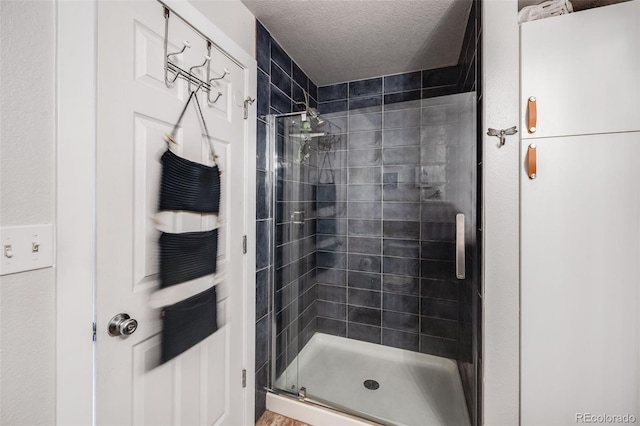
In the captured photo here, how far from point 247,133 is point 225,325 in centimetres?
107

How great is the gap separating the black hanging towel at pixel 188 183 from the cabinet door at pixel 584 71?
1.50 m

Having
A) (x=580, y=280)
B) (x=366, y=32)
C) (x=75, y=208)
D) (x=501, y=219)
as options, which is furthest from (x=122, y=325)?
(x=366, y=32)

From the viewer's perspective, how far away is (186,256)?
1141 millimetres

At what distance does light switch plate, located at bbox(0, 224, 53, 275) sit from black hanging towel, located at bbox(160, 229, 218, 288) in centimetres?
33

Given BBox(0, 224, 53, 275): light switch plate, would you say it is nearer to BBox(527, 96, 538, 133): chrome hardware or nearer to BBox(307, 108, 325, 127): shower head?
BBox(307, 108, 325, 127): shower head

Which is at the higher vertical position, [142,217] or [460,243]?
[142,217]

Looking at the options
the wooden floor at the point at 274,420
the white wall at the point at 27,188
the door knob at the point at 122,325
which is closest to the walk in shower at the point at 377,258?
the wooden floor at the point at 274,420

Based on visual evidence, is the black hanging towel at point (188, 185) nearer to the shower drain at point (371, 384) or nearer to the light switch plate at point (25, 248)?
the light switch plate at point (25, 248)

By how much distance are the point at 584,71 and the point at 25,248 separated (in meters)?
2.15

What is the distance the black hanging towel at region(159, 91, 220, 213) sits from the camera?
1056mm

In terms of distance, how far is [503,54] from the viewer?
1296 millimetres

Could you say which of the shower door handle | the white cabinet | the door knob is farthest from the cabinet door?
the door knob

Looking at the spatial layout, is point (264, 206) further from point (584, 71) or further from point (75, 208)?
point (584, 71)

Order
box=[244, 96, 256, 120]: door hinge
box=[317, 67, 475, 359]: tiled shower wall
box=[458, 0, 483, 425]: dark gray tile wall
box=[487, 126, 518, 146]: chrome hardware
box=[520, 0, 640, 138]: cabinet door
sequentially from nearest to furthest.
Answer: box=[520, 0, 640, 138]: cabinet door
box=[487, 126, 518, 146]: chrome hardware
box=[458, 0, 483, 425]: dark gray tile wall
box=[244, 96, 256, 120]: door hinge
box=[317, 67, 475, 359]: tiled shower wall
